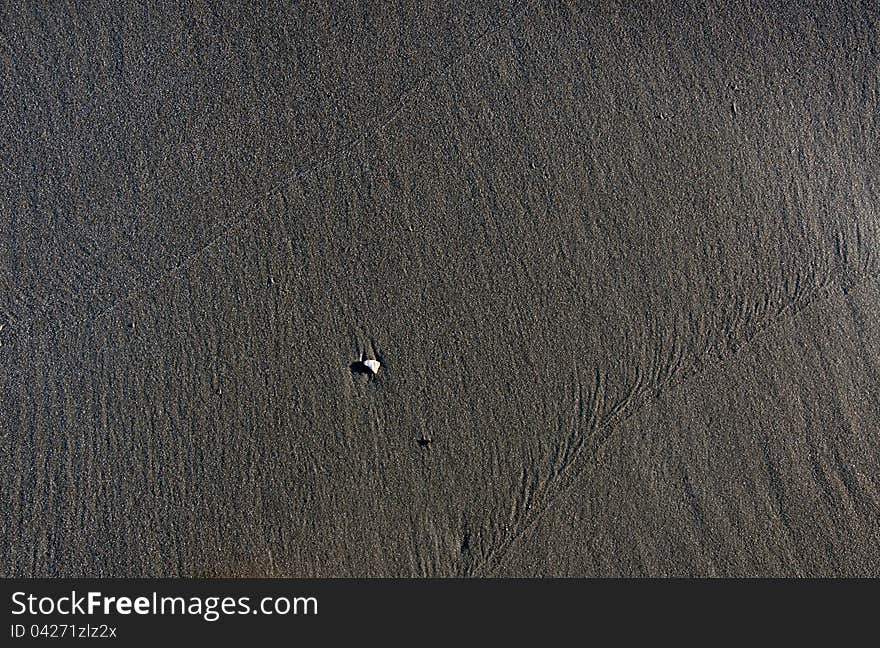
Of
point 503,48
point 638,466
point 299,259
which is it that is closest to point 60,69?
point 299,259

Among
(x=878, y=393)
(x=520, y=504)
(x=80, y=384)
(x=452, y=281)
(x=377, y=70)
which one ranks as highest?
(x=377, y=70)

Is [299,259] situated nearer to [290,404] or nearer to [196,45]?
[290,404]

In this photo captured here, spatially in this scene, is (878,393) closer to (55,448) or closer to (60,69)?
(55,448)

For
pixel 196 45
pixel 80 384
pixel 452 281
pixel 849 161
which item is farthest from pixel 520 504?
pixel 196 45

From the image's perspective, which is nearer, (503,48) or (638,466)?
(638,466)

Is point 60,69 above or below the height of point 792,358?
above

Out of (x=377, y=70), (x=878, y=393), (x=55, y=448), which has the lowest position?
(x=878, y=393)
